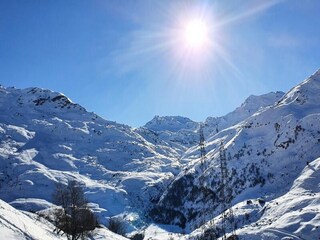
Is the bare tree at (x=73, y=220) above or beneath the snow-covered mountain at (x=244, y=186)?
beneath

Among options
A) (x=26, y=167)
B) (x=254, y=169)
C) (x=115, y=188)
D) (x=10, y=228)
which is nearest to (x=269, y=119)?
(x=254, y=169)

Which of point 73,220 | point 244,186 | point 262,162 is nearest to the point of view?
point 73,220

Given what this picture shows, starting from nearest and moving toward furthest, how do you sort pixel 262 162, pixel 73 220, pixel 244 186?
pixel 73 220, pixel 244 186, pixel 262 162

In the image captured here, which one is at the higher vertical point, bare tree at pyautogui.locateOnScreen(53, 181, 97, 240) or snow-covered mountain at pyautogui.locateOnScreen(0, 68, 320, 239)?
snow-covered mountain at pyautogui.locateOnScreen(0, 68, 320, 239)

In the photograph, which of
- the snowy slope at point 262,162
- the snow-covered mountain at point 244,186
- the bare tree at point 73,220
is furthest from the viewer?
the snowy slope at point 262,162

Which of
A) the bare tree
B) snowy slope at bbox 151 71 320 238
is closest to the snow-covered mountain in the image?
snowy slope at bbox 151 71 320 238

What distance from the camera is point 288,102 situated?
157 metres

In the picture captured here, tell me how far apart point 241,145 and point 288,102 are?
26.9m

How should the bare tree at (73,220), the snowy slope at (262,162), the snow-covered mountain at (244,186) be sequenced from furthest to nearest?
the snowy slope at (262,162), the snow-covered mountain at (244,186), the bare tree at (73,220)

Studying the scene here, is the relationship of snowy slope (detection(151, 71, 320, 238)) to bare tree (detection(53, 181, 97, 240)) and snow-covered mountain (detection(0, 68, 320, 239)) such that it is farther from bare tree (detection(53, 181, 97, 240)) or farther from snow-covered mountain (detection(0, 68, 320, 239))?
bare tree (detection(53, 181, 97, 240))

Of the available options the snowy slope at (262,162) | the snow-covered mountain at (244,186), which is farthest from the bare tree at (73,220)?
the snowy slope at (262,162)

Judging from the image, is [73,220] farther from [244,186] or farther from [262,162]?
[262,162]

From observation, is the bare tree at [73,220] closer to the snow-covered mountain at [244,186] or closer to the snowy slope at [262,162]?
the snow-covered mountain at [244,186]

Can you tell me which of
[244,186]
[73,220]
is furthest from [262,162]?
[73,220]
